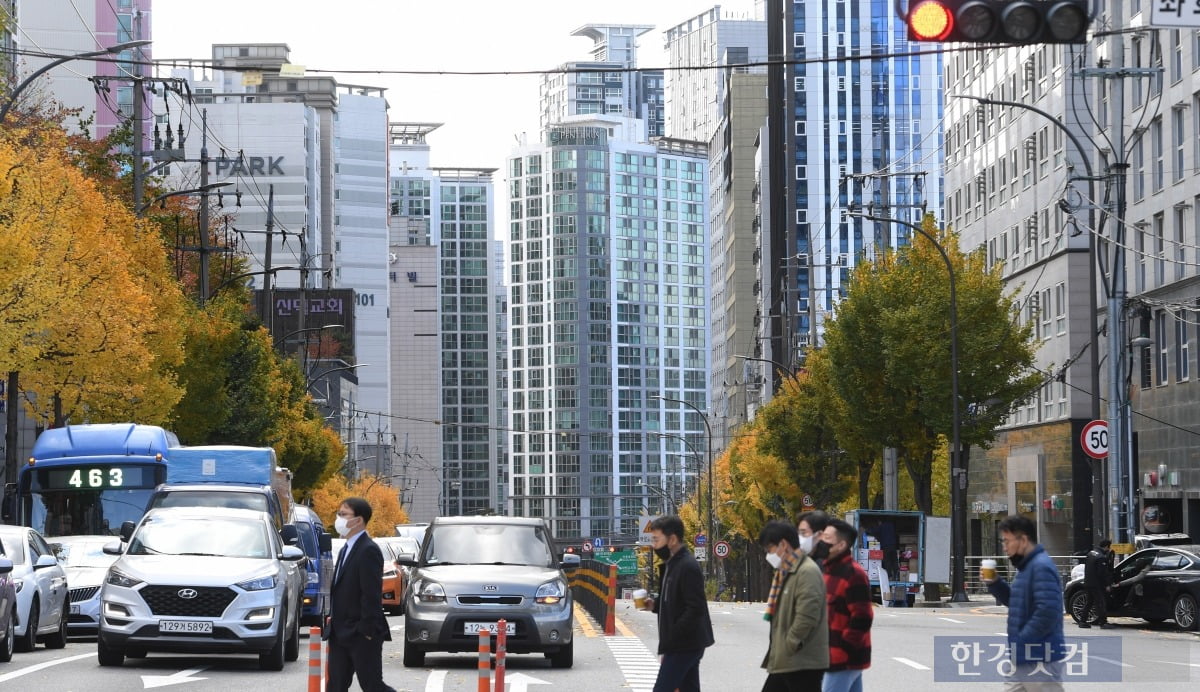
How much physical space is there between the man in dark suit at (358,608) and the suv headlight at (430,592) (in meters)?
8.52

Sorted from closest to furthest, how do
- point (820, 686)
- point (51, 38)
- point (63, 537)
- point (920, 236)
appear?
point (820, 686)
point (63, 537)
point (920, 236)
point (51, 38)

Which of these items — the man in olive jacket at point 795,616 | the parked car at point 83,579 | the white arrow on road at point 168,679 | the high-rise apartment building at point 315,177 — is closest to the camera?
the man in olive jacket at point 795,616

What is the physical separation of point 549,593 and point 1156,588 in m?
16.6

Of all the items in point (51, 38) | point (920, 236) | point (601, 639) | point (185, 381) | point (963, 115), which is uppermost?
point (51, 38)

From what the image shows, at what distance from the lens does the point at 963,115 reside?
84.2 metres

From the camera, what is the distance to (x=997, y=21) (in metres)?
12.0

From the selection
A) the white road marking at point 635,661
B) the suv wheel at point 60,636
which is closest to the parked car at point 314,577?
the white road marking at point 635,661

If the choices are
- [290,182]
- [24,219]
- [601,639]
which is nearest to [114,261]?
[24,219]

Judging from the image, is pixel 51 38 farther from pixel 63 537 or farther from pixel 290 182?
pixel 63 537

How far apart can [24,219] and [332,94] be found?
133 meters

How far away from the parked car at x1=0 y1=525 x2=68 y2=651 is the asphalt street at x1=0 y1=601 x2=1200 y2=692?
33cm

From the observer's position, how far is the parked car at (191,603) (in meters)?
20.4

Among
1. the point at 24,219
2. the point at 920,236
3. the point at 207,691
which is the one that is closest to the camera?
the point at 207,691

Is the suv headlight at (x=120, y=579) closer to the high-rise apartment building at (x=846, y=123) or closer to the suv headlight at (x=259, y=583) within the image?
the suv headlight at (x=259, y=583)
